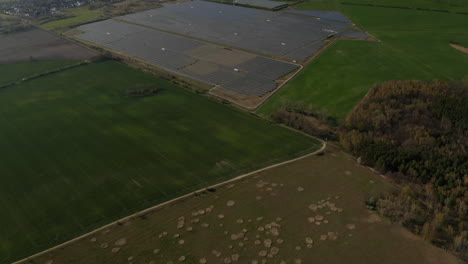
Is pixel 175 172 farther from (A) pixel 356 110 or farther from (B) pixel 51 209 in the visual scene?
(A) pixel 356 110

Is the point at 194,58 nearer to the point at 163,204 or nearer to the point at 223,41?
the point at 223,41

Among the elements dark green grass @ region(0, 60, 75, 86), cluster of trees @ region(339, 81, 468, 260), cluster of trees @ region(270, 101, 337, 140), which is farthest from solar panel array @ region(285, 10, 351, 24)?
dark green grass @ region(0, 60, 75, 86)

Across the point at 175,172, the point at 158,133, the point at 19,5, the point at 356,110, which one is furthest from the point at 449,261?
the point at 19,5

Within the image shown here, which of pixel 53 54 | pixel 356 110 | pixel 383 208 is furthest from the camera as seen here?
pixel 53 54

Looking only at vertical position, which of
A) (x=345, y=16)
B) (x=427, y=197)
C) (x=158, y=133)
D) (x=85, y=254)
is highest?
(x=345, y=16)

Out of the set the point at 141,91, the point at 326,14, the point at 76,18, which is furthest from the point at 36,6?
the point at 326,14

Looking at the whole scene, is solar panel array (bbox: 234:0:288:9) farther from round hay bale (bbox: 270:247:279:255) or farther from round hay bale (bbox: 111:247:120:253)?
round hay bale (bbox: 111:247:120:253)

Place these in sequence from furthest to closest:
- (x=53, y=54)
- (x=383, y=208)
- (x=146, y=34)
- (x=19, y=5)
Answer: (x=19, y=5) < (x=146, y=34) < (x=53, y=54) < (x=383, y=208)

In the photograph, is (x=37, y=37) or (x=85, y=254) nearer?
(x=85, y=254)
